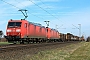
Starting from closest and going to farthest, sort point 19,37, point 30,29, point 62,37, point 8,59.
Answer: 1. point 8,59
2. point 19,37
3. point 30,29
4. point 62,37

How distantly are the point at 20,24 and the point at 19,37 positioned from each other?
88.4 inches

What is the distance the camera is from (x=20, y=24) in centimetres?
3309

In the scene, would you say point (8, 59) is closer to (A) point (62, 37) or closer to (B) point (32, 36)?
(B) point (32, 36)

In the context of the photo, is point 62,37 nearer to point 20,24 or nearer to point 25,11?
point 25,11

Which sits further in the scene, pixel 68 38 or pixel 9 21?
pixel 68 38

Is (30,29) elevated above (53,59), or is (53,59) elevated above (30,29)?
(30,29)

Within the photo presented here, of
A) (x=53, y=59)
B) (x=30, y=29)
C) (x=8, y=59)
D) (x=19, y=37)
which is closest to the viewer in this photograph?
(x=8, y=59)

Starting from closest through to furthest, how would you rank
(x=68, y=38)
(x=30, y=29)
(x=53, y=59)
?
(x=53, y=59)
(x=30, y=29)
(x=68, y=38)

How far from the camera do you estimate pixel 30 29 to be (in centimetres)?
3731

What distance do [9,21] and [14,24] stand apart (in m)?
0.98

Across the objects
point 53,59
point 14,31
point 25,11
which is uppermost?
point 25,11

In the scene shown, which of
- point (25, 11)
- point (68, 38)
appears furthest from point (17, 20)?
point (68, 38)

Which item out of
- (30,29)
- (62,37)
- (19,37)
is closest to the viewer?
(19,37)

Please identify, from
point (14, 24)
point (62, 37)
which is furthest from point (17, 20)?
point (62, 37)
